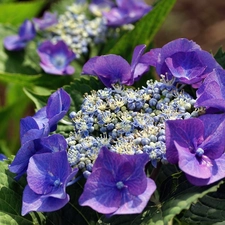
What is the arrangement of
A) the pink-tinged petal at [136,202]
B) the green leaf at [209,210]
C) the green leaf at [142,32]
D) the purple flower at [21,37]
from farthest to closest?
the purple flower at [21,37], the green leaf at [142,32], the green leaf at [209,210], the pink-tinged petal at [136,202]

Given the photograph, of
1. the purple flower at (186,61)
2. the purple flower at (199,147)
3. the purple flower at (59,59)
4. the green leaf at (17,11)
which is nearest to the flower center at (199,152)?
the purple flower at (199,147)

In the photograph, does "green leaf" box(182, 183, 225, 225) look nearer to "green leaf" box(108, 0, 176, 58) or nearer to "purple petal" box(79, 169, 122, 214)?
"purple petal" box(79, 169, 122, 214)

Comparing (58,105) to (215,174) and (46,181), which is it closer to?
(46,181)

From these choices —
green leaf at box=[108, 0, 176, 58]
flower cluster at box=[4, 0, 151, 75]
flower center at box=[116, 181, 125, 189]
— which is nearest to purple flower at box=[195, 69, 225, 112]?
flower center at box=[116, 181, 125, 189]

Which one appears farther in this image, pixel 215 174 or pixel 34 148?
pixel 34 148

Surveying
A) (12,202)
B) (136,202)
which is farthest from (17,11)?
(136,202)

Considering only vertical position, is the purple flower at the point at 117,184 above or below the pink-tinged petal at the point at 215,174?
below

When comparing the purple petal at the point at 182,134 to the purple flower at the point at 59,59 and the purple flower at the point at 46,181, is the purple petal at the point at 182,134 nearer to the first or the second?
the purple flower at the point at 46,181
